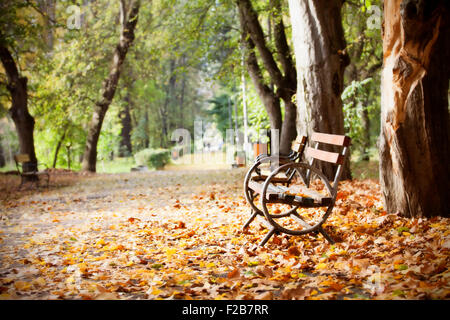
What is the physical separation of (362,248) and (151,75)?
1982 centimetres

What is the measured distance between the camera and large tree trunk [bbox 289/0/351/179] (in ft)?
26.0

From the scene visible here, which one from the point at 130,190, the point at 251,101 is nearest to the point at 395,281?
the point at 130,190

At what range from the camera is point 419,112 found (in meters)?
4.53

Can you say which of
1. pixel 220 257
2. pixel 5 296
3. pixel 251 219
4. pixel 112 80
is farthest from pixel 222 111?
pixel 5 296

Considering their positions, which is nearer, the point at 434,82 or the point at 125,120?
the point at 434,82

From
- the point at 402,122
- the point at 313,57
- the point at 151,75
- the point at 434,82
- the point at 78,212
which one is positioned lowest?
the point at 78,212

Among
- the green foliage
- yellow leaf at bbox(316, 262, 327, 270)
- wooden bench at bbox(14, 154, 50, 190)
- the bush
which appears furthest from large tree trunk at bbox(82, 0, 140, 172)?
the green foliage

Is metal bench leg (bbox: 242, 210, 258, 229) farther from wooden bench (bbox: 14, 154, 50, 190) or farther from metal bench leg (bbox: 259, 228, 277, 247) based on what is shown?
wooden bench (bbox: 14, 154, 50, 190)

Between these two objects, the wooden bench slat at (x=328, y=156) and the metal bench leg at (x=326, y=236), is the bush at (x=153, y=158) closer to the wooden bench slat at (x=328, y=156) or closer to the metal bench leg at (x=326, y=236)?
the wooden bench slat at (x=328, y=156)

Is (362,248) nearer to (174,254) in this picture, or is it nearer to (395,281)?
(395,281)

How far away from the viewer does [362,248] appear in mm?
3980

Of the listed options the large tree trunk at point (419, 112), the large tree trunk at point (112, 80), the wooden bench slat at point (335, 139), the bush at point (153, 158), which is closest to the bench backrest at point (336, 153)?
the wooden bench slat at point (335, 139)

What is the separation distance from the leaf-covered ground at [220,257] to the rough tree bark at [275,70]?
709cm

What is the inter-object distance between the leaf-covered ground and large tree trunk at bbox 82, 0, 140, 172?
12606mm
